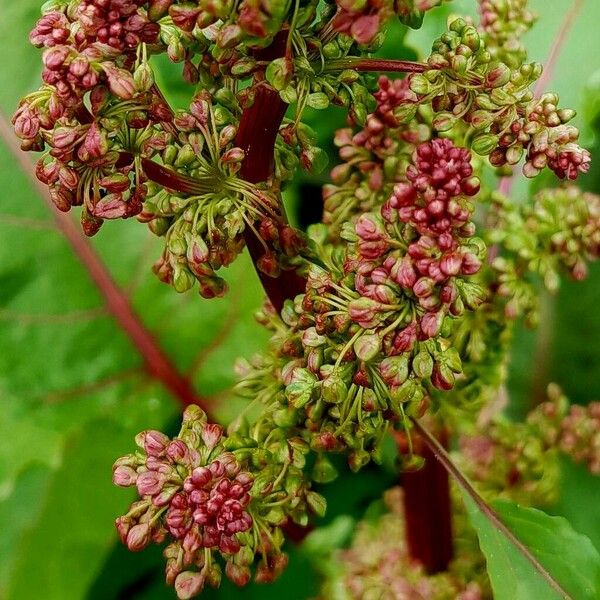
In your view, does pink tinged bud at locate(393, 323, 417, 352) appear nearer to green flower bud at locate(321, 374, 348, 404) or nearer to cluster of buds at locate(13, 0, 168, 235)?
green flower bud at locate(321, 374, 348, 404)

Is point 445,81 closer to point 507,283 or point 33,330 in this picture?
point 507,283

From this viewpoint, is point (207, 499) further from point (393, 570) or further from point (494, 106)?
point (393, 570)

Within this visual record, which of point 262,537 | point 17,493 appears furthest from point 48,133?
point 17,493

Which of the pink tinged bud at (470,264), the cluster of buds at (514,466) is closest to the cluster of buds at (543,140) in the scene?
the pink tinged bud at (470,264)

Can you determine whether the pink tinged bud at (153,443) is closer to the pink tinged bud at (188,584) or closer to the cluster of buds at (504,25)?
the pink tinged bud at (188,584)

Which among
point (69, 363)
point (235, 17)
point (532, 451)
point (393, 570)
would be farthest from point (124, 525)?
point (69, 363)

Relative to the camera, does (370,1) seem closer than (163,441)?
Yes

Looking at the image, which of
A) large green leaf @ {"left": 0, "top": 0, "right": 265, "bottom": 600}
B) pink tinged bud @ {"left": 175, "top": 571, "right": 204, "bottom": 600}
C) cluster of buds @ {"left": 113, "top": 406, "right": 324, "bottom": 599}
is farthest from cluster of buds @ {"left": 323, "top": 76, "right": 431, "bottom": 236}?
large green leaf @ {"left": 0, "top": 0, "right": 265, "bottom": 600}
